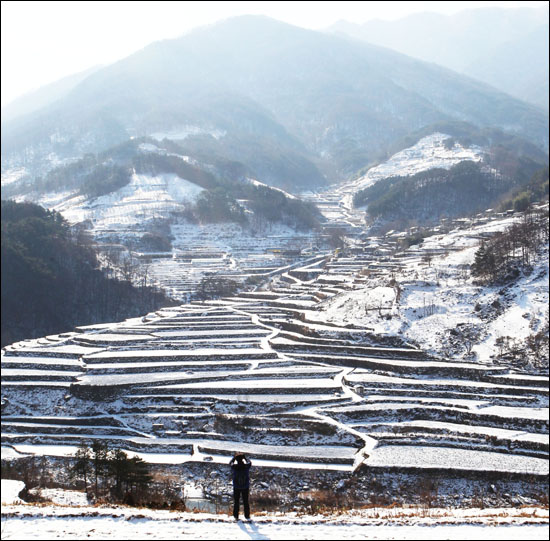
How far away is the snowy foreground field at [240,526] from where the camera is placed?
8383 millimetres

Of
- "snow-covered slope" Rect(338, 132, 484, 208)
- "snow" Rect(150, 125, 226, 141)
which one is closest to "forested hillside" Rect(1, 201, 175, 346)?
"snow-covered slope" Rect(338, 132, 484, 208)

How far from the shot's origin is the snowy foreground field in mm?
8383

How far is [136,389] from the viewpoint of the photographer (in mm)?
24812

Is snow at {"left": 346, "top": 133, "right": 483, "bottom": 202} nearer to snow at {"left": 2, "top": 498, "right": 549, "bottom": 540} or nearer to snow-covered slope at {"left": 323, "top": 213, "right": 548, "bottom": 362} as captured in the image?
snow-covered slope at {"left": 323, "top": 213, "right": 548, "bottom": 362}

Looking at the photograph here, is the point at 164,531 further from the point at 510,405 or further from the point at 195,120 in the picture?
the point at 195,120

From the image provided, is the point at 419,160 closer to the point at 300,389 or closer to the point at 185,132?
the point at 185,132

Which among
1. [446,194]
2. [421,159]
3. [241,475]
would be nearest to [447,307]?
[241,475]

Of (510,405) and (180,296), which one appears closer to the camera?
(510,405)

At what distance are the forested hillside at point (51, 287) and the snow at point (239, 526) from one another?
40.0 meters

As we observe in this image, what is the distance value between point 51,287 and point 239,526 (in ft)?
150

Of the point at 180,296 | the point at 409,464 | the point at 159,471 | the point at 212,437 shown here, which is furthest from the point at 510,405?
the point at 180,296

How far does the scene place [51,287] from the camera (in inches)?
1934

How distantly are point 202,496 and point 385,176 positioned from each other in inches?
4173

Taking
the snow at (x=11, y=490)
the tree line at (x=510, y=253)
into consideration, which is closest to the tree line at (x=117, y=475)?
the snow at (x=11, y=490)
